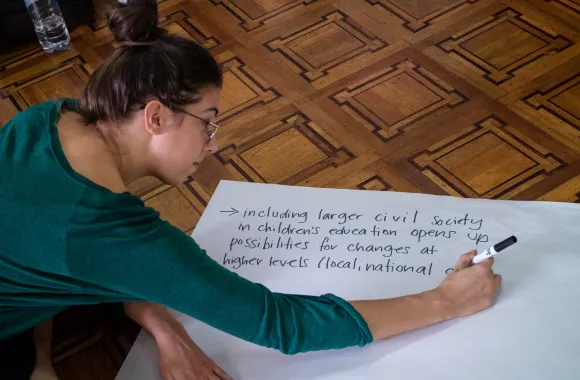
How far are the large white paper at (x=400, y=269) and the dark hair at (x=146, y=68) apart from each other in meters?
0.33

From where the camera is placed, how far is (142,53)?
78 cm

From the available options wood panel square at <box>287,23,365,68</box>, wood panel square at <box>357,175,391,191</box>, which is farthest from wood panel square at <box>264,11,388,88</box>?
wood panel square at <box>357,175,391,191</box>

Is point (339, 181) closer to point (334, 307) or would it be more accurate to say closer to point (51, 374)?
point (334, 307)

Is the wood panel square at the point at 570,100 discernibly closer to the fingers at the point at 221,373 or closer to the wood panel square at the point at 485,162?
the wood panel square at the point at 485,162

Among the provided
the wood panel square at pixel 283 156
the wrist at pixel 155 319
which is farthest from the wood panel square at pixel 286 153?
the wrist at pixel 155 319

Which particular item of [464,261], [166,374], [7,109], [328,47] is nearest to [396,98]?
[328,47]

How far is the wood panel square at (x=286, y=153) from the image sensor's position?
3.87 feet

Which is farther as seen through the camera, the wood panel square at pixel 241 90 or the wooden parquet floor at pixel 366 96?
the wood panel square at pixel 241 90

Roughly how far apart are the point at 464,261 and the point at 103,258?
1.56 ft

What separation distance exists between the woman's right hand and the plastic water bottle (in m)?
1.09

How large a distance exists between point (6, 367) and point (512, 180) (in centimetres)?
78

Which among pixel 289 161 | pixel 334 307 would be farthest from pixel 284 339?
pixel 289 161

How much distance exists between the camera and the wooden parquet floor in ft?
3.68

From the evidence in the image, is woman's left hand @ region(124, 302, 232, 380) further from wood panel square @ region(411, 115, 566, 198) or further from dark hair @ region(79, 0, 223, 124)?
wood panel square @ region(411, 115, 566, 198)
